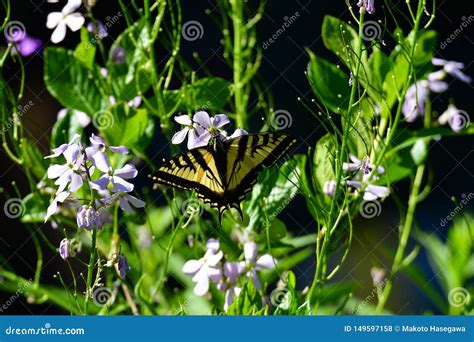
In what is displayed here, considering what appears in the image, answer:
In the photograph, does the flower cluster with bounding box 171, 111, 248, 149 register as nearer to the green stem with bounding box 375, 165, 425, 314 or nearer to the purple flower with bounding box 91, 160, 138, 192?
the purple flower with bounding box 91, 160, 138, 192

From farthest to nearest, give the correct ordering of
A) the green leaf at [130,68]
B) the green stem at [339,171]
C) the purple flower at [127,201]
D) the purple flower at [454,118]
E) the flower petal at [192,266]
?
the purple flower at [454,118] → the green leaf at [130,68] → the flower petal at [192,266] → the purple flower at [127,201] → the green stem at [339,171]

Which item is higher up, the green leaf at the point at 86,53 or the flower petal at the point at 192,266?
the green leaf at the point at 86,53

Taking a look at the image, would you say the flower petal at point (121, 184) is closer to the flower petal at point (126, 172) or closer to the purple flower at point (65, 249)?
the flower petal at point (126, 172)

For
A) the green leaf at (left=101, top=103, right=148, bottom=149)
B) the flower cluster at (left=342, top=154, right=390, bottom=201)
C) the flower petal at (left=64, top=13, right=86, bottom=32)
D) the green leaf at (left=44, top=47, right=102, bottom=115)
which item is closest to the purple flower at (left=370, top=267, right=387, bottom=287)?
the flower cluster at (left=342, top=154, right=390, bottom=201)

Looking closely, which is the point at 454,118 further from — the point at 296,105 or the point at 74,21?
the point at 74,21

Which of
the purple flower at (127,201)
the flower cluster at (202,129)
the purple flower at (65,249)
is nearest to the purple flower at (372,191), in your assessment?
the flower cluster at (202,129)

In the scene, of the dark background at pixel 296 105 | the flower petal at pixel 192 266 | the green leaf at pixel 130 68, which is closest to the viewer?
the flower petal at pixel 192 266
